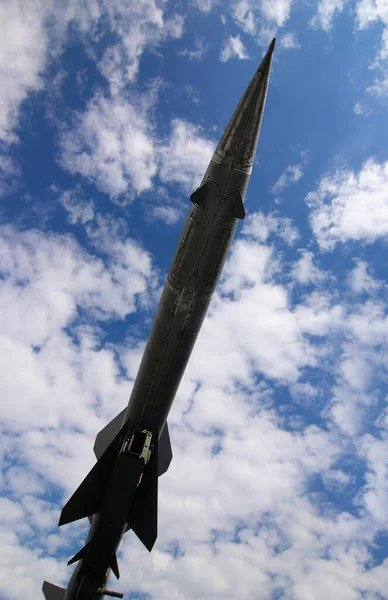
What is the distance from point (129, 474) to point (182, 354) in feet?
7.36

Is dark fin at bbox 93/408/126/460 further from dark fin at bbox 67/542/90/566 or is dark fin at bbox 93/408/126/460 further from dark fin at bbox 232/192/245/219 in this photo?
dark fin at bbox 232/192/245/219

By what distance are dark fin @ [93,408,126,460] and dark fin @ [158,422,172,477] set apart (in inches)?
43.3

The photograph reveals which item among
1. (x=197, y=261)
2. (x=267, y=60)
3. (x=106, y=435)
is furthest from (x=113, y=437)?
(x=267, y=60)

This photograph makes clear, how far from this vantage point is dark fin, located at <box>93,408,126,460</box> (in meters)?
9.36

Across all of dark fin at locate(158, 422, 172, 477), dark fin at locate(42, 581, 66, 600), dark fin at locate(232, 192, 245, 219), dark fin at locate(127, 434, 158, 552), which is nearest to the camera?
dark fin at locate(232, 192, 245, 219)

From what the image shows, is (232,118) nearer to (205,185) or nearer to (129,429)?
(205,185)

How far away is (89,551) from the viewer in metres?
7.35

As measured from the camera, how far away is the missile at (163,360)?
18.3ft

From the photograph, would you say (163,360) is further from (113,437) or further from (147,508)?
(113,437)

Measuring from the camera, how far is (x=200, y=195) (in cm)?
585

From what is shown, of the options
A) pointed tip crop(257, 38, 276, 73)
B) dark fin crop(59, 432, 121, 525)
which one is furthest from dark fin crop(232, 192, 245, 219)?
dark fin crop(59, 432, 121, 525)

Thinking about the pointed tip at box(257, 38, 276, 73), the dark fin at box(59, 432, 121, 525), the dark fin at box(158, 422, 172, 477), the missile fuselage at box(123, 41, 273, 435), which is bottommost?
the dark fin at box(59, 432, 121, 525)

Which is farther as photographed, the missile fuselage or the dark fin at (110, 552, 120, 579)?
the dark fin at (110, 552, 120, 579)

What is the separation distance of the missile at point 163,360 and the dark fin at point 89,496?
17mm
